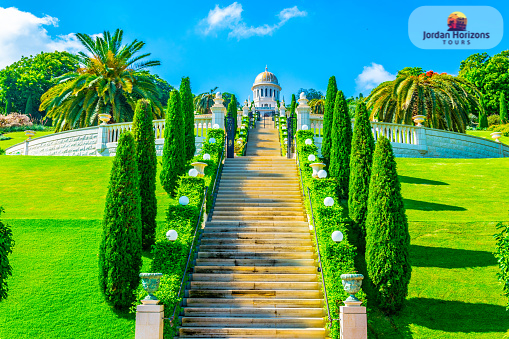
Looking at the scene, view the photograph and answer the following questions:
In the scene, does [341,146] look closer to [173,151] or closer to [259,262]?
[173,151]

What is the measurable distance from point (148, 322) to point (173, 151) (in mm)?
8689

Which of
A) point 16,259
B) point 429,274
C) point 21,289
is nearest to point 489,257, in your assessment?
point 429,274

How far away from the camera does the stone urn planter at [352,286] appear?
855 centimetres

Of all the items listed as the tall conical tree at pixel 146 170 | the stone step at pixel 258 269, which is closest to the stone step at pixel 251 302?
the stone step at pixel 258 269

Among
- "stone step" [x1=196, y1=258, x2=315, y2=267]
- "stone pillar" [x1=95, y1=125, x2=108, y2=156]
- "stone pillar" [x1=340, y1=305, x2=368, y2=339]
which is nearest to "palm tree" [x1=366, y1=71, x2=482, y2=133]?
"stone step" [x1=196, y1=258, x2=315, y2=267]

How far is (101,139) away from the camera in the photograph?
23.1m

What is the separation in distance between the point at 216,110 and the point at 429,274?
1507cm

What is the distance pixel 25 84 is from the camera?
170ft

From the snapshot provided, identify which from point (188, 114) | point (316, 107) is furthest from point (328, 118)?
point (316, 107)

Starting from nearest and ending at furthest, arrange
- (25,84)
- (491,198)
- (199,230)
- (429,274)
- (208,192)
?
1. (429,274)
2. (199,230)
3. (208,192)
4. (491,198)
5. (25,84)

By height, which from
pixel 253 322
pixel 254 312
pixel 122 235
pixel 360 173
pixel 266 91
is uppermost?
pixel 266 91

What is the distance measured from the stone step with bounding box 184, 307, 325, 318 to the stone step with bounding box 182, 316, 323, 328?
21 centimetres

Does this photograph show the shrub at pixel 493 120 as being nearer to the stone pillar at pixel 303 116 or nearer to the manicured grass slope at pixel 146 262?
the manicured grass slope at pixel 146 262

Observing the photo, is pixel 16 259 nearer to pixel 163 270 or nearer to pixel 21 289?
pixel 21 289
